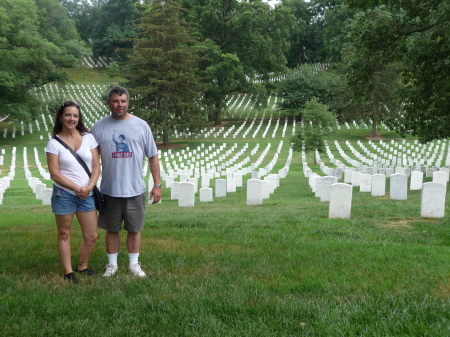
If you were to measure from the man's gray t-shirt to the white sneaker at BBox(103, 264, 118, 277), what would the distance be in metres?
0.76

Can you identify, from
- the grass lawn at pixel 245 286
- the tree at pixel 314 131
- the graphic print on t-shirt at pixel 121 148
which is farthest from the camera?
the tree at pixel 314 131

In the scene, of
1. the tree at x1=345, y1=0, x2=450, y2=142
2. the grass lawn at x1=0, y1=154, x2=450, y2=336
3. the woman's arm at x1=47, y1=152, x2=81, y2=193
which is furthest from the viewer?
the tree at x1=345, y1=0, x2=450, y2=142

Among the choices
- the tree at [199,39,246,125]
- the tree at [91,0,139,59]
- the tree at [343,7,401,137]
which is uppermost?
the tree at [91,0,139,59]

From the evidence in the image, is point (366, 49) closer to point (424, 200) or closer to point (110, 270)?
point (424, 200)

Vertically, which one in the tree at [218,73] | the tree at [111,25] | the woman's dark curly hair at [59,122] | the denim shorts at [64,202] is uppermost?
the tree at [111,25]

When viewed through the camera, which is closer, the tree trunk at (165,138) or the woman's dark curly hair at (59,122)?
the woman's dark curly hair at (59,122)

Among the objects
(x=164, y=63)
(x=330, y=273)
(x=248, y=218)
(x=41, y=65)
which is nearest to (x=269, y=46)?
(x=164, y=63)

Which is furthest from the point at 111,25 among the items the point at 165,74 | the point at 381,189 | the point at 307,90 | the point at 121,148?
the point at 121,148

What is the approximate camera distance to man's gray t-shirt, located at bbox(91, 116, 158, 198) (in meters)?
4.61

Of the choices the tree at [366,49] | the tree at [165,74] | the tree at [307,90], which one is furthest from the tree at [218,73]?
the tree at [366,49]

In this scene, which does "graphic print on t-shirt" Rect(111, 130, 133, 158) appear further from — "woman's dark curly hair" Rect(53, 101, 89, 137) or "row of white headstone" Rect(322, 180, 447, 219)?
"row of white headstone" Rect(322, 180, 447, 219)

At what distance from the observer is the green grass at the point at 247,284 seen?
133 inches

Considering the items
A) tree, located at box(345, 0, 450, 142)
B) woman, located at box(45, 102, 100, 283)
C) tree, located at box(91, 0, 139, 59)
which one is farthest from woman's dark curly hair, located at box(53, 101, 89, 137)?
tree, located at box(91, 0, 139, 59)

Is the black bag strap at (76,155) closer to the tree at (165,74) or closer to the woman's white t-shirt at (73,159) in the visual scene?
the woman's white t-shirt at (73,159)
